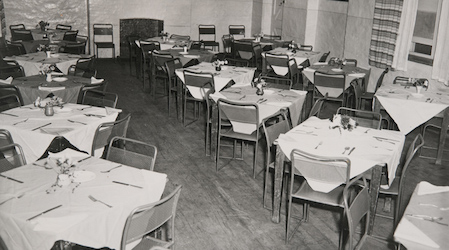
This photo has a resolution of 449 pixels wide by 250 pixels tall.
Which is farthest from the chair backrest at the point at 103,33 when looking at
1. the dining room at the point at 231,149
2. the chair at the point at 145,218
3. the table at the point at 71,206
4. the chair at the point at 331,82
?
the chair at the point at 145,218

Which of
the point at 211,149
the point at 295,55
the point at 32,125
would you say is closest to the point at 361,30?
the point at 295,55

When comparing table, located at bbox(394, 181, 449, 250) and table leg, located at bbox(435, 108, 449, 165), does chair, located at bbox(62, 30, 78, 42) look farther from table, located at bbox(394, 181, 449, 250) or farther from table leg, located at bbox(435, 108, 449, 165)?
table, located at bbox(394, 181, 449, 250)

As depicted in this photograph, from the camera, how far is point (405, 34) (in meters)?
7.57

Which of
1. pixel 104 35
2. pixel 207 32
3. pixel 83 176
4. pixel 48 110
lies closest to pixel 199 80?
pixel 48 110

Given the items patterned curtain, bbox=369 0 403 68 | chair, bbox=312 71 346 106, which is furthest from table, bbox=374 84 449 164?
patterned curtain, bbox=369 0 403 68

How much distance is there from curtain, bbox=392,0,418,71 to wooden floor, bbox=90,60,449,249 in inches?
59.7

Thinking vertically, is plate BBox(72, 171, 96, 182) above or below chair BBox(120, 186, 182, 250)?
above

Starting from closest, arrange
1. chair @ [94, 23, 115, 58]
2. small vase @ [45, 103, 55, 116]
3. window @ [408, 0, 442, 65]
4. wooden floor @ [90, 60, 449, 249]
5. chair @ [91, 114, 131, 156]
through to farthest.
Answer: wooden floor @ [90, 60, 449, 249]
chair @ [91, 114, 131, 156]
small vase @ [45, 103, 55, 116]
window @ [408, 0, 442, 65]
chair @ [94, 23, 115, 58]

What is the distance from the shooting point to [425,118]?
5207 mm

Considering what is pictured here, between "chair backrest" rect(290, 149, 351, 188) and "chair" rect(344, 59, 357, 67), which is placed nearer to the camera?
"chair backrest" rect(290, 149, 351, 188)

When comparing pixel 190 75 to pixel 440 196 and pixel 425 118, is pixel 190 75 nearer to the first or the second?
pixel 425 118

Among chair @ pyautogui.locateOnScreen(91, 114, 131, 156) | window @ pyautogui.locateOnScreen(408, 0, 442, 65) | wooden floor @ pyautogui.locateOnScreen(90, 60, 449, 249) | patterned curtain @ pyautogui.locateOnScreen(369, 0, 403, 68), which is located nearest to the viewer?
wooden floor @ pyautogui.locateOnScreen(90, 60, 449, 249)

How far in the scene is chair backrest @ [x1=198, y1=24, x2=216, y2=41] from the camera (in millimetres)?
11883

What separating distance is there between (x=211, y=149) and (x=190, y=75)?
3.81ft
